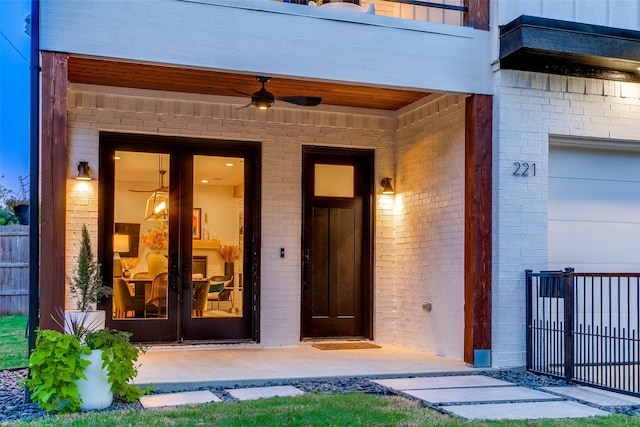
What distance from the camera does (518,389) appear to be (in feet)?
19.9

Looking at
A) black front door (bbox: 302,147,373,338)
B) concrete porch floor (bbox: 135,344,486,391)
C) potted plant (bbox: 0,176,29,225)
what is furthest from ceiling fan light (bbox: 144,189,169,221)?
potted plant (bbox: 0,176,29,225)

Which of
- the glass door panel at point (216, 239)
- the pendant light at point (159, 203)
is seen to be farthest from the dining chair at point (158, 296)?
the pendant light at point (159, 203)

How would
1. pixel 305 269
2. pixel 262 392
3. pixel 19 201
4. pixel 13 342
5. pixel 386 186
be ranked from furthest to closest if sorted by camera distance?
pixel 19 201, pixel 13 342, pixel 386 186, pixel 305 269, pixel 262 392

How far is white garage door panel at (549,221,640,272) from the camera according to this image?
7.66 metres

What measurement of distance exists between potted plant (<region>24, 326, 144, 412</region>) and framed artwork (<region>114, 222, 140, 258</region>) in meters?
2.92

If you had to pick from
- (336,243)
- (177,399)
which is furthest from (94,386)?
(336,243)

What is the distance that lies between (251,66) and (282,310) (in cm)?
333

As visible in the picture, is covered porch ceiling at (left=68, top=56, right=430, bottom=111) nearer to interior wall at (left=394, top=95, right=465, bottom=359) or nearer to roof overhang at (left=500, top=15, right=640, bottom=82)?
interior wall at (left=394, top=95, right=465, bottom=359)

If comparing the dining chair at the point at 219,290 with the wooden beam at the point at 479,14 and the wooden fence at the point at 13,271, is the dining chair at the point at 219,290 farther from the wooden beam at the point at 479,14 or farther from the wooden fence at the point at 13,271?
the wooden fence at the point at 13,271

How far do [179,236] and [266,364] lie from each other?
2.09m

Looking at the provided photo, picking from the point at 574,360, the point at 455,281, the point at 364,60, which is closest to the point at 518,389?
the point at 574,360

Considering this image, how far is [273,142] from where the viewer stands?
8719mm

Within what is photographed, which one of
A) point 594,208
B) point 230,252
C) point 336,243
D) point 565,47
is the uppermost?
point 565,47

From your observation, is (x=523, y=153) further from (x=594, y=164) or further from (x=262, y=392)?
(x=262, y=392)
